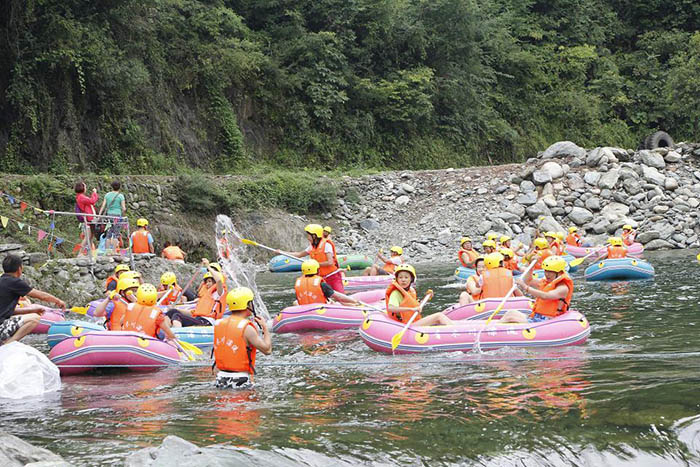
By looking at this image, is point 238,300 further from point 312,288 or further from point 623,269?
point 623,269

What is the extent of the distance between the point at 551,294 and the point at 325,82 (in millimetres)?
23638

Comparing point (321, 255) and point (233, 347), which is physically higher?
point (321, 255)

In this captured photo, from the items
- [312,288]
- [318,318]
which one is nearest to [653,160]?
[312,288]

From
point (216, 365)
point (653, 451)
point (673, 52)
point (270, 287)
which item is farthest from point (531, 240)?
point (673, 52)

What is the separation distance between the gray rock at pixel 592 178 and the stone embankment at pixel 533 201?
0.03 metres

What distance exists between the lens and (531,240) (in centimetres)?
2484

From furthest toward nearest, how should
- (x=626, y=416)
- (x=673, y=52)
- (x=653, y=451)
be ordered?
(x=673, y=52), (x=626, y=416), (x=653, y=451)

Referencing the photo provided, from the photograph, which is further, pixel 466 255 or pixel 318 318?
pixel 466 255

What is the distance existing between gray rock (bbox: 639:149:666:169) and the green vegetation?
8.56 metres

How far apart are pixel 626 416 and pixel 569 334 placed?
11.7 feet

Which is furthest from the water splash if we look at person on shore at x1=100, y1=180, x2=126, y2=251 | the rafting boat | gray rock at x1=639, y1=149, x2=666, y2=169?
gray rock at x1=639, y1=149, x2=666, y2=169

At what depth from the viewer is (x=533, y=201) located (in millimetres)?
26672

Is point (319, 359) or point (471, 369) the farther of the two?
point (319, 359)

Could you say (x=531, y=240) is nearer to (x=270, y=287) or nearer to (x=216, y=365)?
(x=270, y=287)
